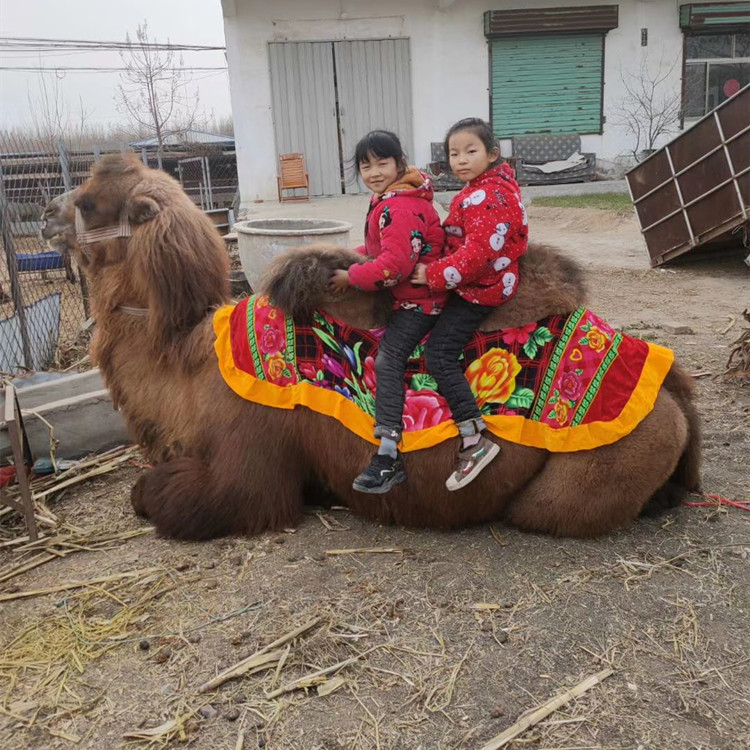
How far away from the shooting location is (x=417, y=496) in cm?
333

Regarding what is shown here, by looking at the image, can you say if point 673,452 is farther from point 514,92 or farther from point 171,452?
point 514,92

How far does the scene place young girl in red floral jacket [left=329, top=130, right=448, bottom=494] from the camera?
122 inches

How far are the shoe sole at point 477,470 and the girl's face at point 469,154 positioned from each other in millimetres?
1098

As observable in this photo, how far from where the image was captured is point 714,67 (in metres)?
18.0

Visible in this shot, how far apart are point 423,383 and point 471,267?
0.54 metres

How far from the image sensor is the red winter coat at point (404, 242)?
3.06 m

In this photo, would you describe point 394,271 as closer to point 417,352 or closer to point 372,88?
point 417,352

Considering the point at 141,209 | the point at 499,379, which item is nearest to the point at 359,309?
the point at 499,379

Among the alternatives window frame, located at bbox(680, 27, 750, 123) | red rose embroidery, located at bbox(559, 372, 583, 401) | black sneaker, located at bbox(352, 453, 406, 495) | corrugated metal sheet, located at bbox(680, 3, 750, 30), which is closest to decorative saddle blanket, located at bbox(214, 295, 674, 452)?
red rose embroidery, located at bbox(559, 372, 583, 401)

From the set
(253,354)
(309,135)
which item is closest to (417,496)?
(253,354)

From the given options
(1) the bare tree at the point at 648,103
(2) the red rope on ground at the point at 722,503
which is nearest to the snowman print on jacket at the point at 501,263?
(2) the red rope on ground at the point at 722,503

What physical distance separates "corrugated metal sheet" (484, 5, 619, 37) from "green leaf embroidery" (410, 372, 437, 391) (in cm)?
1535

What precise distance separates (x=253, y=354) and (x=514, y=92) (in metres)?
15.5

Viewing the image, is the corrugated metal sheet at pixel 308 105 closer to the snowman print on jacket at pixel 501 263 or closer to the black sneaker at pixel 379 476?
the snowman print on jacket at pixel 501 263
